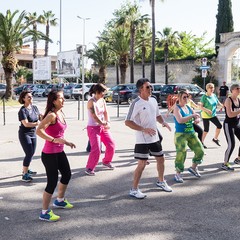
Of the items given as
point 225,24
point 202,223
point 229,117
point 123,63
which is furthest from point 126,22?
point 202,223

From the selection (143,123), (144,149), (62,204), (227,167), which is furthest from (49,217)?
(227,167)

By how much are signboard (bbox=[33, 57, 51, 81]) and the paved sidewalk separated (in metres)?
35.1

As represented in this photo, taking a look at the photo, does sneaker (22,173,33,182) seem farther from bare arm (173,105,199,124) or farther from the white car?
the white car

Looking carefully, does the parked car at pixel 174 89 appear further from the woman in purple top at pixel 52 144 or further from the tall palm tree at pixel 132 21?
the woman in purple top at pixel 52 144

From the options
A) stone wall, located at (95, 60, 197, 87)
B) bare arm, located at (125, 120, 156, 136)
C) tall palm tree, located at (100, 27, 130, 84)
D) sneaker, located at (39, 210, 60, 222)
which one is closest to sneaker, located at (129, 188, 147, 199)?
bare arm, located at (125, 120, 156, 136)

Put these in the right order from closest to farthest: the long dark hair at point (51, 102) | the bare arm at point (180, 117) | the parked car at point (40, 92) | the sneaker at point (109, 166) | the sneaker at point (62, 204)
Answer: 1. the long dark hair at point (51, 102)
2. the sneaker at point (62, 204)
3. the bare arm at point (180, 117)
4. the sneaker at point (109, 166)
5. the parked car at point (40, 92)

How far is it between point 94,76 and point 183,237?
55.8 metres

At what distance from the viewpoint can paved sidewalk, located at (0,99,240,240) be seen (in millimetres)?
4473

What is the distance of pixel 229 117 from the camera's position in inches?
293

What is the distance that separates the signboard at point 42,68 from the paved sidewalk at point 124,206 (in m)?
35.1

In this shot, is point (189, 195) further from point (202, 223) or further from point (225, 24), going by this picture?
point (225, 24)

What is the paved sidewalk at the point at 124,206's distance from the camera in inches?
176

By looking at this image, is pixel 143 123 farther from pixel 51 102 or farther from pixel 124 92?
pixel 124 92

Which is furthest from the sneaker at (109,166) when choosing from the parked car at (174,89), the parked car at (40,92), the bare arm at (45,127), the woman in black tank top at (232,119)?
the parked car at (40,92)
